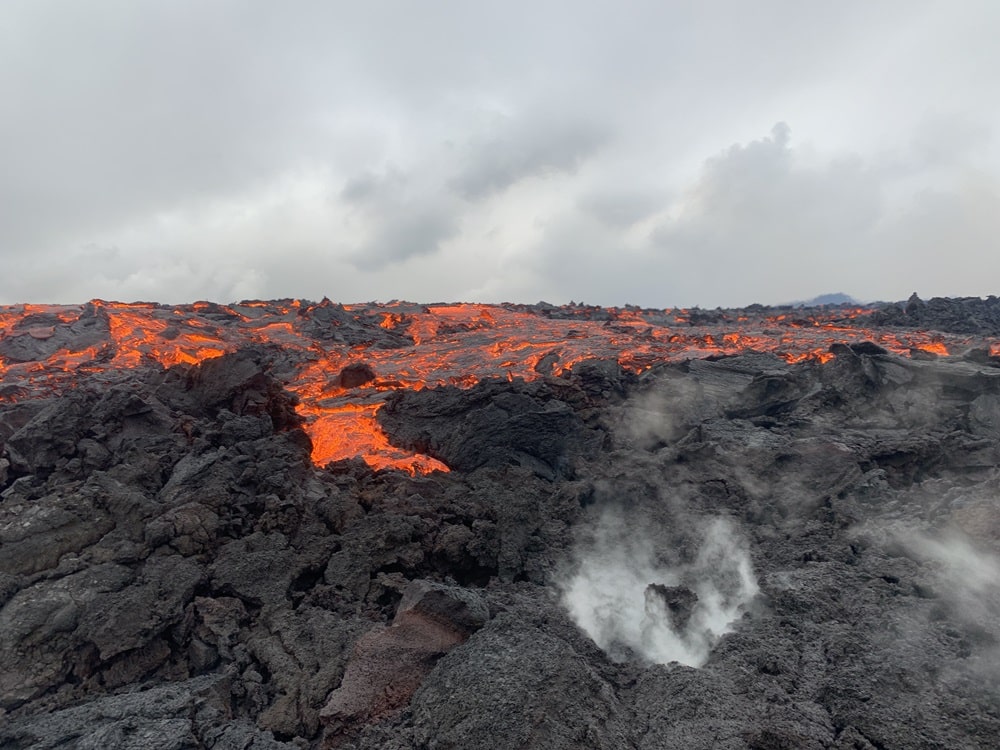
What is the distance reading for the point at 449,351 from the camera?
3000 cm

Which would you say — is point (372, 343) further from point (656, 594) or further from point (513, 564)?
point (656, 594)

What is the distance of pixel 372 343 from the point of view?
33031 mm

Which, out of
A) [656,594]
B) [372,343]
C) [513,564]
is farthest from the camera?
[372,343]

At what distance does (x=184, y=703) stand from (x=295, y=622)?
162 centimetres

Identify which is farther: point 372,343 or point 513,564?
point 372,343

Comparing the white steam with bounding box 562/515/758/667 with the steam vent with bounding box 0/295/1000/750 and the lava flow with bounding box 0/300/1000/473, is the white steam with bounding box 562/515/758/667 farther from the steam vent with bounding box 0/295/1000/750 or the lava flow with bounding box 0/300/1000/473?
the lava flow with bounding box 0/300/1000/473

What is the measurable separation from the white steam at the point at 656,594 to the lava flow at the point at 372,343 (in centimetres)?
494

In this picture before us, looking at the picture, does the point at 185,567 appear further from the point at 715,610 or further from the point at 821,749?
the point at 821,749

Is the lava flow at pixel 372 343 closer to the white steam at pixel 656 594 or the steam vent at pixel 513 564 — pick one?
the steam vent at pixel 513 564

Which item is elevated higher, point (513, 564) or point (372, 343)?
point (372, 343)

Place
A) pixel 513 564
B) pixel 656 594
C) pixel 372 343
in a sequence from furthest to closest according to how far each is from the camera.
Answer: pixel 372 343 < pixel 513 564 < pixel 656 594

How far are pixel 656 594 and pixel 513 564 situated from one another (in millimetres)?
2317

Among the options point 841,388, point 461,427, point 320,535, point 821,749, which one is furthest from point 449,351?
point 821,749

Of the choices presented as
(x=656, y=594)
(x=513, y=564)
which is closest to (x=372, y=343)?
(x=513, y=564)
